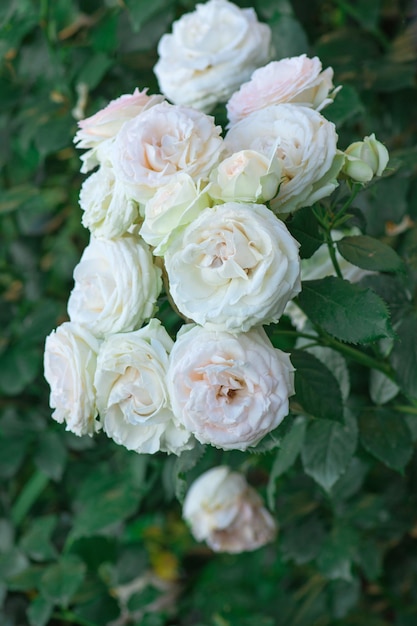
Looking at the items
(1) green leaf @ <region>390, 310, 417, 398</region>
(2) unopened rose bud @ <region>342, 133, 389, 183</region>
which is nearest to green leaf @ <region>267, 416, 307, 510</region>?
(1) green leaf @ <region>390, 310, 417, 398</region>

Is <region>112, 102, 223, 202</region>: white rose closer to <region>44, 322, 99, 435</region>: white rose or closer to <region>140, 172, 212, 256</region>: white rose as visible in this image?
<region>140, 172, 212, 256</region>: white rose

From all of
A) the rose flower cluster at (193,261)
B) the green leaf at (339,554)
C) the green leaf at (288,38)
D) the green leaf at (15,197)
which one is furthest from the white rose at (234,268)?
the green leaf at (15,197)

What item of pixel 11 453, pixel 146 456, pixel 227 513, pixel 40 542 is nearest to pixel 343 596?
pixel 227 513

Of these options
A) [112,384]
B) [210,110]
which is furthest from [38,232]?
[112,384]

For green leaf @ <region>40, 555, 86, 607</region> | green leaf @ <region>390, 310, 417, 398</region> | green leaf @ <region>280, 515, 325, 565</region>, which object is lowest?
green leaf @ <region>280, 515, 325, 565</region>

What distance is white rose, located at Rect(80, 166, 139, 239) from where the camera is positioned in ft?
2.51

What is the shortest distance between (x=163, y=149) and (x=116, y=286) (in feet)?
0.41

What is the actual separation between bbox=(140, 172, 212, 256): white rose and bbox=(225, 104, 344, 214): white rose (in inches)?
2.6

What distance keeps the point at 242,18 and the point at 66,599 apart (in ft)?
2.91

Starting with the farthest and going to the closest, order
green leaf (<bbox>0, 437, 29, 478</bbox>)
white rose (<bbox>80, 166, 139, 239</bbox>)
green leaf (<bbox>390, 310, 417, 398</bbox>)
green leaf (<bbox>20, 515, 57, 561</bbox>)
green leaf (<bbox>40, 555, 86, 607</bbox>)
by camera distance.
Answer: green leaf (<bbox>0, 437, 29, 478</bbox>)
green leaf (<bbox>20, 515, 57, 561</bbox>)
green leaf (<bbox>40, 555, 86, 607</bbox>)
green leaf (<bbox>390, 310, 417, 398</bbox>)
white rose (<bbox>80, 166, 139, 239</bbox>)

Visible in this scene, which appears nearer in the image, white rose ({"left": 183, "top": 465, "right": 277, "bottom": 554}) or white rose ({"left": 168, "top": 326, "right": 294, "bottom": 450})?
white rose ({"left": 168, "top": 326, "right": 294, "bottom": 450})

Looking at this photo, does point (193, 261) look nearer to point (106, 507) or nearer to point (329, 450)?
point (329, 450)

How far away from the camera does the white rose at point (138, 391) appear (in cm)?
72

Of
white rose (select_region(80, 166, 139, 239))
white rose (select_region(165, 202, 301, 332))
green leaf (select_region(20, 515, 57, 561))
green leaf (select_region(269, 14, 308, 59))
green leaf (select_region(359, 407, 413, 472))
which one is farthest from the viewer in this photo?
green leaf (select_region(20, 515, 57, 561))
